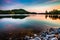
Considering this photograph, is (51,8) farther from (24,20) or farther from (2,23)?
(2,23)

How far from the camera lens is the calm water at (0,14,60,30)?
1.42m

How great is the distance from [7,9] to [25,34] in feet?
1.30

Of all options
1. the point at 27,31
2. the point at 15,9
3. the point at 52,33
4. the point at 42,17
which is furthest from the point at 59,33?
the point at 15,9

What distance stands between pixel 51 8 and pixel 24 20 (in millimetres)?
394

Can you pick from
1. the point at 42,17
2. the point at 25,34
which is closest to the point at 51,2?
the point at 42,17

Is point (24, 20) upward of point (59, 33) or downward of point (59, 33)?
upward

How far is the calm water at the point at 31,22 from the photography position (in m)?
1.42

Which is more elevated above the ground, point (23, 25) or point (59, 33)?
point (23, 25)

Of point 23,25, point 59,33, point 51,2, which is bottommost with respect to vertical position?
point 59,33

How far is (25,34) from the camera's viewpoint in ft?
4.69

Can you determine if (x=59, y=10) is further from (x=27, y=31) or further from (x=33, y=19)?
(x=27, y=31)

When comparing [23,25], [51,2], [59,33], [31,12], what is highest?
[51,2]

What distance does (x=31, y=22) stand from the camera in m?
1.44

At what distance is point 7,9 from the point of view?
144 centimetres
